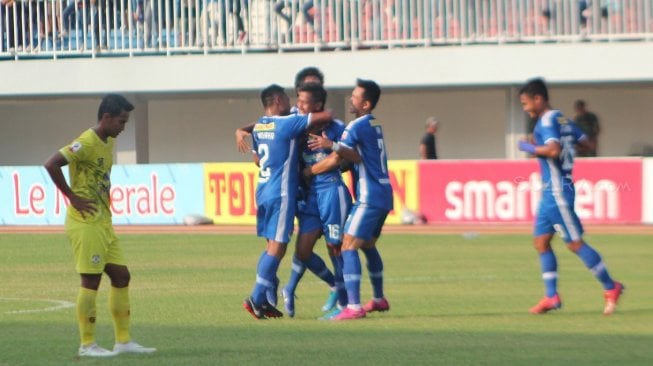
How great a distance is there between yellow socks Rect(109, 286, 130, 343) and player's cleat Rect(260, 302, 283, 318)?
2.38m

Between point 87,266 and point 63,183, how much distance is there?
23.2 inches

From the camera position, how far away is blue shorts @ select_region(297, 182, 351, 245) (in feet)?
41.8

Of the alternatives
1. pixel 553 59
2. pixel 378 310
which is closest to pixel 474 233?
pixel 553 59

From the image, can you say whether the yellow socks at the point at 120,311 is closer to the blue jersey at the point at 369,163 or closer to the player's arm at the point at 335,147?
the player's arm at the point at 335,147

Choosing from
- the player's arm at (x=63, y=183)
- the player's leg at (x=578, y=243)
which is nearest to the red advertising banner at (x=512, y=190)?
the player's leg at (x=578, y=243)

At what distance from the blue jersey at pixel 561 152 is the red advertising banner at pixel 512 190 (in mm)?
14001

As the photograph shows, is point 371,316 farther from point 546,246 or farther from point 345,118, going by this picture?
point 345,118

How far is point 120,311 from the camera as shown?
33.3 feet

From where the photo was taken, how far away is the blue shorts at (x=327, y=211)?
12742 millimetres

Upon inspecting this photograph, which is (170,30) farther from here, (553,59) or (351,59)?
(553,59)

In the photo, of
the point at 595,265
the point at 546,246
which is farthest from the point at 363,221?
the point at 595,265

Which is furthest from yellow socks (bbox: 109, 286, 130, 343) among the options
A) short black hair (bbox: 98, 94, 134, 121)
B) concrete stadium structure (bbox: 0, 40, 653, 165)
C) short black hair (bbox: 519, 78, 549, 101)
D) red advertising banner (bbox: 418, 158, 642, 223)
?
concrete stadium structure (bbox: 0, 40, 653, 165)

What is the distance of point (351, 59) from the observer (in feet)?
108

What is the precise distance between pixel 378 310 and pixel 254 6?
71.2 ft
